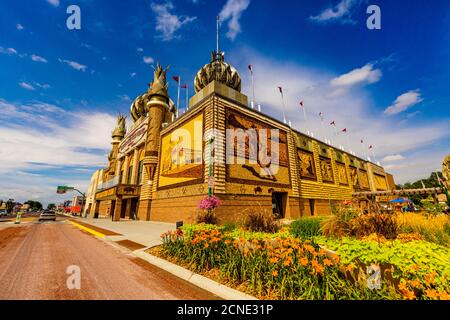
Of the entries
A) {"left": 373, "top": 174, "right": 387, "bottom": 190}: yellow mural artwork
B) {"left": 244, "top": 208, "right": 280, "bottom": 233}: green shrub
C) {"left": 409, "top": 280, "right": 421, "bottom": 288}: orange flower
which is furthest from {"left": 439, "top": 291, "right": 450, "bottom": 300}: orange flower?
{"left": 373, "top": 174, "right": 387, "bottom": 190}: yellow mural artwork

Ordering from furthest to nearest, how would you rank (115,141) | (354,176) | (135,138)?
1. (115,141)
2. (354,176)
3. (135,138)

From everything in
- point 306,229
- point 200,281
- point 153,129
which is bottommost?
point 200,281

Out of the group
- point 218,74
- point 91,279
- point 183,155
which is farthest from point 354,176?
point 91,279

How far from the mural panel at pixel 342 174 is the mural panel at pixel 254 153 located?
15.3 metres

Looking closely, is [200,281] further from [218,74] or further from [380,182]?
[380,182]

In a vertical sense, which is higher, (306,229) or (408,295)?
(306,229)

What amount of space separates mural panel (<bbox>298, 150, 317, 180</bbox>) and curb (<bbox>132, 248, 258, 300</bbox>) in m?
22.6

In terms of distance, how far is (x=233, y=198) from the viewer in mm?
16312

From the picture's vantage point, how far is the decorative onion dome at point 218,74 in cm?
2617

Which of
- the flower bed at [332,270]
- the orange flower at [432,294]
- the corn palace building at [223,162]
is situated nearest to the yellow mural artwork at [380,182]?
the corn palace building at [223,162]

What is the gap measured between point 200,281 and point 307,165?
25.5m

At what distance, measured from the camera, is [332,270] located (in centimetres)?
346

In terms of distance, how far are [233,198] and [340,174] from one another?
24.9 meters
